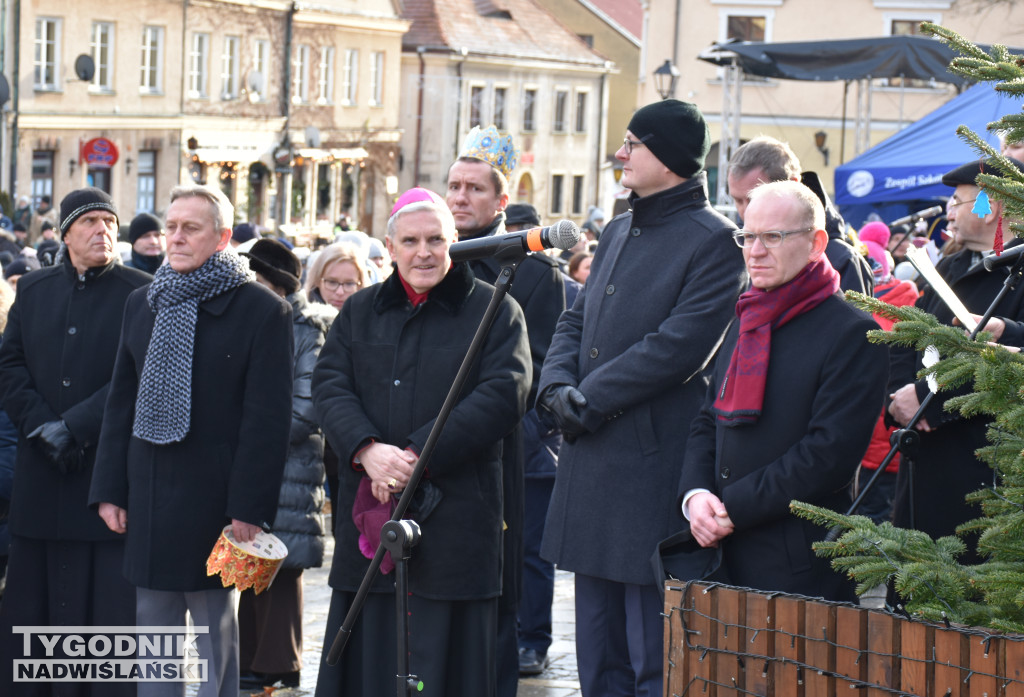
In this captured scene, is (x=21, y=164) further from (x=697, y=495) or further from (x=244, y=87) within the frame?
(x=697, y=495)

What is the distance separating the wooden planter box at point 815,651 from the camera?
3.00 metres

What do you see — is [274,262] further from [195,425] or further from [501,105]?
[501,105]

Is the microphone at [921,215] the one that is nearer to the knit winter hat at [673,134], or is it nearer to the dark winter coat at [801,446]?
the knit winter hat at [673,134]

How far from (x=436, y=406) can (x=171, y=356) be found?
108 centimetres

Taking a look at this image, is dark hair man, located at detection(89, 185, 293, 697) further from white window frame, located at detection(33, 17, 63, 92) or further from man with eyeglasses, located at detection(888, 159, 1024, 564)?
white window frame, located at detection(33, 17, 63, 92)

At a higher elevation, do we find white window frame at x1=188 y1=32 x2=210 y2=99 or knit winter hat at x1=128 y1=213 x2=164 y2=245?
white window frame at x1=188 y1=32 x2=210 y2=99

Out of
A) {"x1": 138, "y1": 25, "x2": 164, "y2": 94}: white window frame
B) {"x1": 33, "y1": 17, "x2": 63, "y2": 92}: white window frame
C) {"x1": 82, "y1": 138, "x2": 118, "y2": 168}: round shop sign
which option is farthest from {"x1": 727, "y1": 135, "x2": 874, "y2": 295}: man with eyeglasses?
{"x1": 138, "y1": 25, "x2": 164, "y2": 94}: white window frame

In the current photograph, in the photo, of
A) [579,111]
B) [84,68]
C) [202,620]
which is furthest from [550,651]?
[579,111]

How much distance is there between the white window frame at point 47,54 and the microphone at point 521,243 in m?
30.5

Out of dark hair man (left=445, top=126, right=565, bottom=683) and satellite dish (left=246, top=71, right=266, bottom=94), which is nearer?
dark hair man (left=445, top=126, right=565, bottom=683)

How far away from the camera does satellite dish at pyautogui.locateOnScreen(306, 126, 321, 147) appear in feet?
140

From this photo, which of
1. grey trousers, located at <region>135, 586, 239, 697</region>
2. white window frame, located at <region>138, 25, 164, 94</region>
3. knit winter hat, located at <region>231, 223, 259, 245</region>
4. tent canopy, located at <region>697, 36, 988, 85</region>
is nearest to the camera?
grey trousers, located at <region>135, 586, 239, 697</region>

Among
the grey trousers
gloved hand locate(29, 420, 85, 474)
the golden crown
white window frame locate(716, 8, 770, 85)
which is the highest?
white window frame locate(716, 8, 770, 85)

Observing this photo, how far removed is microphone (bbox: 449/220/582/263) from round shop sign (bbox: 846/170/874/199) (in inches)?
464
